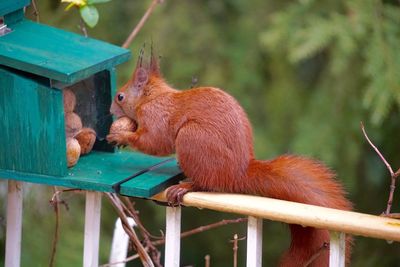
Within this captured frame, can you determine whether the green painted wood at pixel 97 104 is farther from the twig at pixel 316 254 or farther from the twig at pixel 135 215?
the twig at pixel 316 254

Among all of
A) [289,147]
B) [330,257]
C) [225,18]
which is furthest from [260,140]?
[330,257]

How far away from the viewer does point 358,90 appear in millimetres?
3555

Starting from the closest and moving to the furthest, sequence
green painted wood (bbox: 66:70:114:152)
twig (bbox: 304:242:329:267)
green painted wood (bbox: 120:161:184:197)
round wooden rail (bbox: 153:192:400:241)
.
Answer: round wooden rail (bbox: 153:192:400:241) < twig (bbox: 304:242:329:267) < green painted wood (bbox: 120:161:184:197) < green painted wood (bbox: 66:70:114:152)

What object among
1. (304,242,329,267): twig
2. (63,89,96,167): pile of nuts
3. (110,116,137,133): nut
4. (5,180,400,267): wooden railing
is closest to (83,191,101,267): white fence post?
(5,180,400,267): wooden railing

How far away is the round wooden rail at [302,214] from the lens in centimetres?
180

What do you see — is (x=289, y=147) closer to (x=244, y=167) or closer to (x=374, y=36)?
(x=374, y=36)

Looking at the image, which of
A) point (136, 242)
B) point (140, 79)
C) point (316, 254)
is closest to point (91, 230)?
point (136, 242)

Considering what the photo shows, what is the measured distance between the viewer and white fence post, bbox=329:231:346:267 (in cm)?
190

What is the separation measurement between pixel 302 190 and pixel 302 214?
0.62 ft

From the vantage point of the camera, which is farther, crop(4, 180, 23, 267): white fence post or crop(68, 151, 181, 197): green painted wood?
crop(4, 180, 23, 267): white fence post

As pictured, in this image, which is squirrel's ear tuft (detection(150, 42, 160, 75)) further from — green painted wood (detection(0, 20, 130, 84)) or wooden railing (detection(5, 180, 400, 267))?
wooden railing (detection(5, 180, 400, 267))

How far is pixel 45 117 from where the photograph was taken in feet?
7.20

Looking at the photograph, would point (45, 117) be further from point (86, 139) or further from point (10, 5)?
point (10, 5)

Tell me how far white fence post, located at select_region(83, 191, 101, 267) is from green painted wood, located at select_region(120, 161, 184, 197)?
0.50 ft
